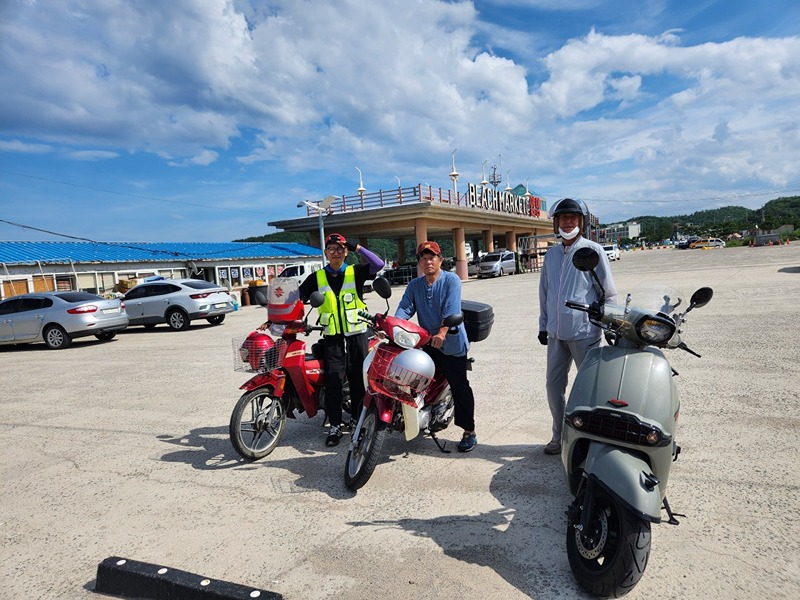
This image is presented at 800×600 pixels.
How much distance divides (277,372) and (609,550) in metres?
2.92

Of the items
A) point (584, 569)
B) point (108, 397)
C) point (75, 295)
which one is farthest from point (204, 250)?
point (584, 569)

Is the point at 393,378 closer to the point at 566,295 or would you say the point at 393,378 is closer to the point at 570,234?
the point at 566,295

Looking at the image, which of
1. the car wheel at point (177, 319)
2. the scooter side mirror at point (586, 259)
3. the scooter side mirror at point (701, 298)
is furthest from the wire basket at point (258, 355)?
the car wheel at point (177, 319)

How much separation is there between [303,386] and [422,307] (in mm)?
1291

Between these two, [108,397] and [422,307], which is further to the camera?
[108,397]

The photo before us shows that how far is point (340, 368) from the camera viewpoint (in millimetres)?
A: 4453

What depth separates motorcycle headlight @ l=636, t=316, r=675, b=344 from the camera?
255 cm

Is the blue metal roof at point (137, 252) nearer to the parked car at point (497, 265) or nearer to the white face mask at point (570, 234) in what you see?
the parked car at point (497, 265)

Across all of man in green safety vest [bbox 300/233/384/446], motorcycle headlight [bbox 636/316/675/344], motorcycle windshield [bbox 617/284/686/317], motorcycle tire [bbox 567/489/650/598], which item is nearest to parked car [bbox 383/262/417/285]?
man in green safety vest [bbox 300/233/384/446]

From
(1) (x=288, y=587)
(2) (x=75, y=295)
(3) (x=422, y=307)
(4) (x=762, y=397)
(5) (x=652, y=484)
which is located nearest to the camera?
(5) (x=652, y=484)

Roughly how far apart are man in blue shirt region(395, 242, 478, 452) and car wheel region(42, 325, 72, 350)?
1128 cm

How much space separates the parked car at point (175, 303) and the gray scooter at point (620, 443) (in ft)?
44.7

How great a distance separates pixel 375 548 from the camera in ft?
9.36

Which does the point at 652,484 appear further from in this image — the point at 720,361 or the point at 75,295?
the point at 75,295
